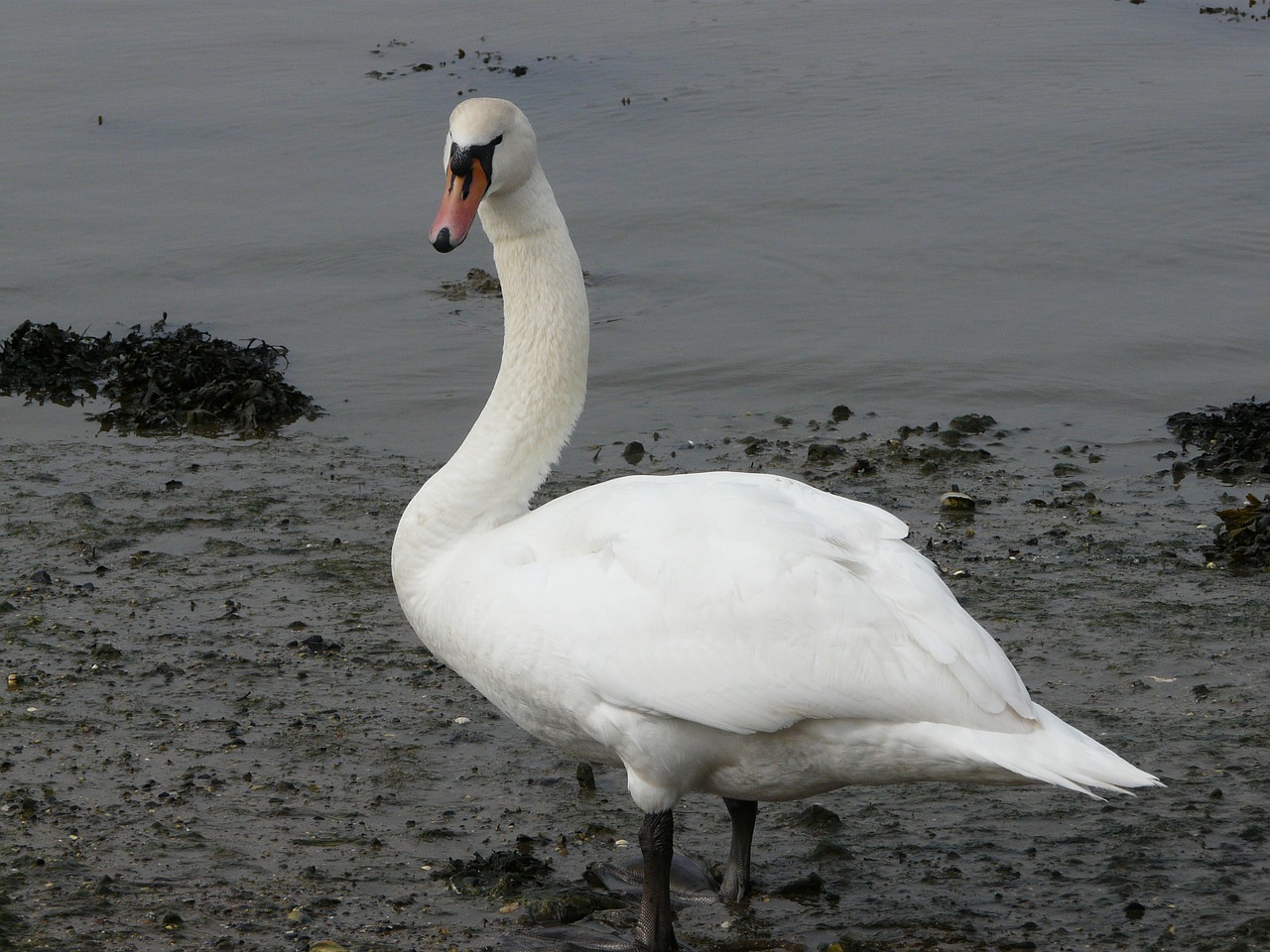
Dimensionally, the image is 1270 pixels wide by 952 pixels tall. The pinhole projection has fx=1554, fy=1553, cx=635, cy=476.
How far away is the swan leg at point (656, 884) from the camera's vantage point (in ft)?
14.0

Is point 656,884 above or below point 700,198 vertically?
below

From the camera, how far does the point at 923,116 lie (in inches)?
577

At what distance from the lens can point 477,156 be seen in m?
4.50

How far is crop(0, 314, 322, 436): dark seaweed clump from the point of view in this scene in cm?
850

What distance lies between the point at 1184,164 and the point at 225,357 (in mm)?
8488

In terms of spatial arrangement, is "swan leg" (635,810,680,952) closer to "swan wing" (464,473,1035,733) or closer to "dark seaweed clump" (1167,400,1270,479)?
"swan wing" (464,473,1035,733)

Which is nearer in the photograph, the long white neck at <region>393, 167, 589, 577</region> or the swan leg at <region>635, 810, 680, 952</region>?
the swan leg at <region>635, 810, 680, 952</region>

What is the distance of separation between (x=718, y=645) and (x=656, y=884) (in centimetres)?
79

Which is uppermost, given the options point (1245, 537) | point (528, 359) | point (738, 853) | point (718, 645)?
point (528, 359)

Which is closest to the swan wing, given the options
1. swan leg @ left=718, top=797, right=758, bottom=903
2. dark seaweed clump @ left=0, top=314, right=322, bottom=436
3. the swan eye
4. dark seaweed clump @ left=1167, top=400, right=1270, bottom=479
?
swan leg @ left=718, top=797, right=758, bottom=903

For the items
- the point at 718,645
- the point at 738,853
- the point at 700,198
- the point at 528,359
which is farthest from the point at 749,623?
the point at 700,198

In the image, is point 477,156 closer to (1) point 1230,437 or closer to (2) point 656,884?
(2) point 656,884

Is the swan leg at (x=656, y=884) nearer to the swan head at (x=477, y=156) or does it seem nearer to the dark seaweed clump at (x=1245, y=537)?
the swan head at (x=477, y=156)

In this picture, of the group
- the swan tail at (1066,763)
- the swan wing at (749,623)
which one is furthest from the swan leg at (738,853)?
the swan tail at (1066,763)
